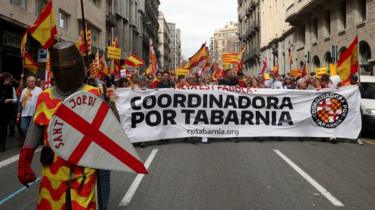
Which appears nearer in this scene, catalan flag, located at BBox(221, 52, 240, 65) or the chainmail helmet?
the chainmail helmet

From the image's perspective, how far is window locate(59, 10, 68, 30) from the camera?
27.7 metres

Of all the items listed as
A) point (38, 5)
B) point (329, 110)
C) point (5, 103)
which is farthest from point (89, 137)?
point (38, 5)

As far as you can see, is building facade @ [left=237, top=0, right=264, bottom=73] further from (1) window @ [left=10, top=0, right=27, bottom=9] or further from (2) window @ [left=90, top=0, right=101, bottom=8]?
(1) window @ [left=10, top=0, right=27, bottom=9]

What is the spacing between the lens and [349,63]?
12.4m

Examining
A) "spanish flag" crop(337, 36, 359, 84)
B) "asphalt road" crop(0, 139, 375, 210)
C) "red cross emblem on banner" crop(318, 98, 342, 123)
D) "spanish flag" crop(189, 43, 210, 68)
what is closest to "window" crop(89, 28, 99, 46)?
"spanish flag" crop(189, 43, 210, 68)

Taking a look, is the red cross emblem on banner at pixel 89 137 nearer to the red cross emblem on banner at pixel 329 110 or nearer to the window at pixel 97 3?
the red cross emblem on banner at pixel 329 110

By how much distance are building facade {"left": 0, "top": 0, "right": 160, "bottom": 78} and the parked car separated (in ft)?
48.4

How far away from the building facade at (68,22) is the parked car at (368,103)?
14760 mm

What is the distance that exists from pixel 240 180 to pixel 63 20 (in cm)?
2414

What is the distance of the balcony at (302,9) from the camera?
108ft

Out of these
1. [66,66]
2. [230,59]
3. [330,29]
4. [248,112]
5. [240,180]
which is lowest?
[240,180]

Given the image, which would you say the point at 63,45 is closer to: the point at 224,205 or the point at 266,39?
the point at 224,205

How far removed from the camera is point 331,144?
36.5 ft

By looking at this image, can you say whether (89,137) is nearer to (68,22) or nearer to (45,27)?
(45,27)
